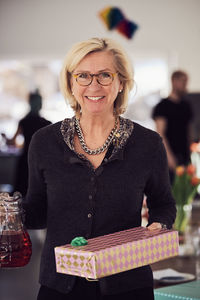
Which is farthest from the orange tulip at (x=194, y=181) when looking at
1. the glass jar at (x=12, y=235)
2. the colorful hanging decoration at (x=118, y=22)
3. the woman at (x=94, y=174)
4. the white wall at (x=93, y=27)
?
the white wall at (x=93, y=27)

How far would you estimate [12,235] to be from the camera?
1667mm

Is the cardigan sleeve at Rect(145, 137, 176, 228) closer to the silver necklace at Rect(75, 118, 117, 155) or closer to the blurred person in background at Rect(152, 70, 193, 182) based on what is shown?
the silver necklace at Rect(75, 118, 117, 155)

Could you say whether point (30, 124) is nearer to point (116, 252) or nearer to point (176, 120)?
point (176, 120)

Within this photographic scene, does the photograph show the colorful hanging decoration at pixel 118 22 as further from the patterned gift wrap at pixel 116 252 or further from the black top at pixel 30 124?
the patterned gift wrap at pixel 116 252

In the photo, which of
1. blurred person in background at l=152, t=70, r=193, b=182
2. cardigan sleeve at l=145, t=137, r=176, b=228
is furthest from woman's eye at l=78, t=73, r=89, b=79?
blurred person in background at l=152, t=70, r=193, b=182

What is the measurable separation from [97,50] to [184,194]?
1.74 meters

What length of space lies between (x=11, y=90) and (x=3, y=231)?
7881mm

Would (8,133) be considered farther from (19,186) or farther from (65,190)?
(65,190)

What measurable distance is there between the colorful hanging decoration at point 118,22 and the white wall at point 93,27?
327 cm

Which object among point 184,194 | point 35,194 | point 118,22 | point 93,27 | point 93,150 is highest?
point 93,27

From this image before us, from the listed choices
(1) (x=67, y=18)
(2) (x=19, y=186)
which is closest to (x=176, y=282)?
(2) (x=19, y=186)

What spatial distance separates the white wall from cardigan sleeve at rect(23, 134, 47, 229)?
23.9 feet

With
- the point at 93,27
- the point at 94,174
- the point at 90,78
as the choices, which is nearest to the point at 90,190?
the point at 94,174

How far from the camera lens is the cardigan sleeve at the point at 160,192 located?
176 centimetres
